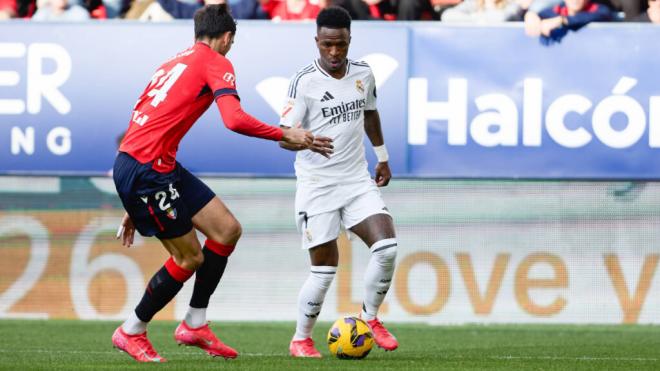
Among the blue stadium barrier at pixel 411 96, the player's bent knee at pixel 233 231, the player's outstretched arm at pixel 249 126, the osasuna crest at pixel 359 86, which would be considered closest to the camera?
the player's outstretched arm at pixel 249 126

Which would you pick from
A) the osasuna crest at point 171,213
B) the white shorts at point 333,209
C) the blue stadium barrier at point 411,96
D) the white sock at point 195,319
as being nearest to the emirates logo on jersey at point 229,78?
the osasuna crest at point 171,213

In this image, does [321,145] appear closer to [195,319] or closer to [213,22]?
[213,22]

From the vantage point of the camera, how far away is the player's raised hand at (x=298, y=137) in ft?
25.5

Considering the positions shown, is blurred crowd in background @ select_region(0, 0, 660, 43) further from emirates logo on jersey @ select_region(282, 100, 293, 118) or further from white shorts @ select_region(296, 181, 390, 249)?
white shorts @ select_region(296, 181, 390, 249)

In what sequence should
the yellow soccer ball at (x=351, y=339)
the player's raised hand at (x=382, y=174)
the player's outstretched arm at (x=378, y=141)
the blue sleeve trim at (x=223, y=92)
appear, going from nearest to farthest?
the blue sleeve trim at (x=223, y=92)
the yellow soccer ball at (x=351, y=339)
the player's outstretched arm at (x=378, y=141)
the player's raised hand at (x=382, y=174)

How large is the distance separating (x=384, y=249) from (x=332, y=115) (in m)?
A: 0.97

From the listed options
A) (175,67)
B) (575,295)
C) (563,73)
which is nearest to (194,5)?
(563,73)

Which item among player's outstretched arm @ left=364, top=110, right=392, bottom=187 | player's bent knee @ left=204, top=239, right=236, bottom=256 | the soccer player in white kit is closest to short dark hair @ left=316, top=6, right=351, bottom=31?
the soccer player in white kit

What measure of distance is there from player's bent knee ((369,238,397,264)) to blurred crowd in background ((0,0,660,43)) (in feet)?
16.7

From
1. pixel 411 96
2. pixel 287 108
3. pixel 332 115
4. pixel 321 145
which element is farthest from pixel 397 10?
pixel 321 145

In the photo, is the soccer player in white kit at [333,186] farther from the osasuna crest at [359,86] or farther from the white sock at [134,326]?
the white sock at [134,326]

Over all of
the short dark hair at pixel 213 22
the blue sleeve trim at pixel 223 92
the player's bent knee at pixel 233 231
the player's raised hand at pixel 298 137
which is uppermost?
the short dark hair at pixel 213 22

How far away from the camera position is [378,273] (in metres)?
8.85

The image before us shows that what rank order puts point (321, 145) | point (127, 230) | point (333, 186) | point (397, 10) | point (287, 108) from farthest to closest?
point (397, 10), point (333, 186), point (287, 108), point (127, 230), point (321, 145)
